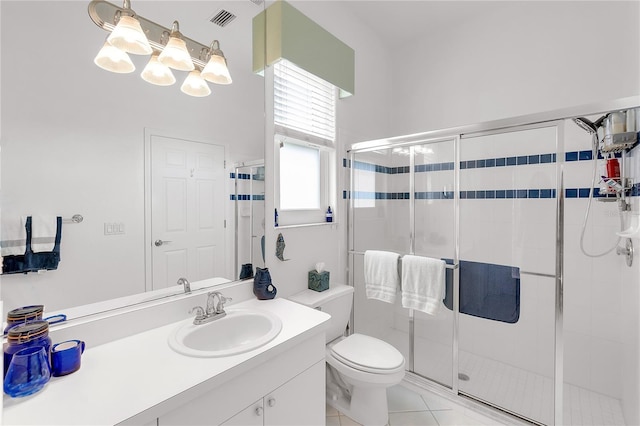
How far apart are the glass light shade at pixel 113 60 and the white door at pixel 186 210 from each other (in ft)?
0.91

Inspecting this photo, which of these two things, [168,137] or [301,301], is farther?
[301,301]

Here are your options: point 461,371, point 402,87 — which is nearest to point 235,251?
point 461,371

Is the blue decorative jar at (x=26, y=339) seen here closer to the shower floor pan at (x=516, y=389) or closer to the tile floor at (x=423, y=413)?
the tile floor at (x=423, y=413)

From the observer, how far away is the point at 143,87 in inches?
48.1

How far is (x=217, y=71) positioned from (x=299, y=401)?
5.36 feet

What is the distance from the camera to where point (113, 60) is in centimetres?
113

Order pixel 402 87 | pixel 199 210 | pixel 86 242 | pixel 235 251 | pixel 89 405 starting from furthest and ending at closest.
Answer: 1. pixel 402 87
2. pixel 235 251
3. pixel 199 210
4. pixel 86 242
5. pixel 89 405

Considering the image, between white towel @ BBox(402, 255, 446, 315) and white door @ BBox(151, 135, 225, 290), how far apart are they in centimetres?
125

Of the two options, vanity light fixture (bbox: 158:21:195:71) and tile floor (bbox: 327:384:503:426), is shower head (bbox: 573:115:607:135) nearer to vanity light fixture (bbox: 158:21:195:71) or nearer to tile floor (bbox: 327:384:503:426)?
tile floor (bbox: 327:384:503:426)

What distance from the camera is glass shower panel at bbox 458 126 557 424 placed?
5.46 ft

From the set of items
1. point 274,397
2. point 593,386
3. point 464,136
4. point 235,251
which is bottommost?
point 593,386

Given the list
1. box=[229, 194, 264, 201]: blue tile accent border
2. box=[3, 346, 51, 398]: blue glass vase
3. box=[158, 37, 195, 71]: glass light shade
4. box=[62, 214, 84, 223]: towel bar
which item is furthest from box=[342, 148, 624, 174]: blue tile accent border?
box=[3, 346, 51, 398]: blue glass vase

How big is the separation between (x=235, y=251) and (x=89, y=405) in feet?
2.91

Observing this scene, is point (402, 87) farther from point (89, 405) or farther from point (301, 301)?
point (89, 405)
